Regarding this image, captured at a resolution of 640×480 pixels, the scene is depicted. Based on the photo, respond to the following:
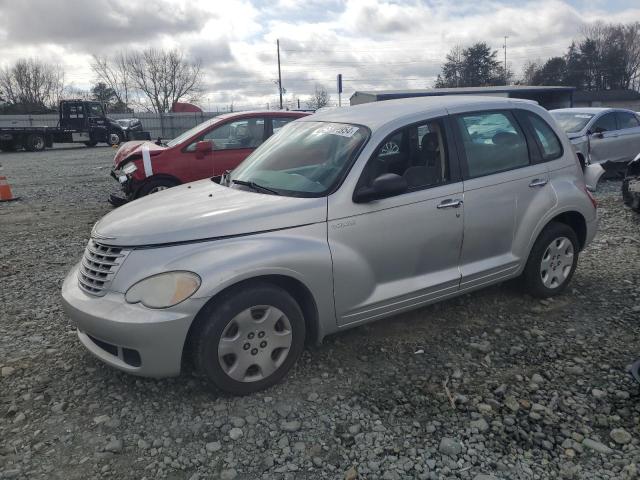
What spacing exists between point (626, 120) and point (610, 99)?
57828 millimetres

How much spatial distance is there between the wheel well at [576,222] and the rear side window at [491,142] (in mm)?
664

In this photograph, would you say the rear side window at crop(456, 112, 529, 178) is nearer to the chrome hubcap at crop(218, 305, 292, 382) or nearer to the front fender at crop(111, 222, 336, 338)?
the front fender at crop(111, 222, 336, 338)

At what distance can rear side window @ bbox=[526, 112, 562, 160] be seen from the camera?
4324 mm

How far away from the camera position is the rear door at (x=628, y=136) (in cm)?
1064

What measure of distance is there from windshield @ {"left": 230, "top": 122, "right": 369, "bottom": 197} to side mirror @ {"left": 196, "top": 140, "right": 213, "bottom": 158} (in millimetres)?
3861

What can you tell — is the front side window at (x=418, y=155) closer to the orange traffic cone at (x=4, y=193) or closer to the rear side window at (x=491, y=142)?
the rear side window at (x=491, y=142)

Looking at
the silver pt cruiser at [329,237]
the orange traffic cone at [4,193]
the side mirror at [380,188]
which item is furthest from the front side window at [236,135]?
the side mirror at [380,188]

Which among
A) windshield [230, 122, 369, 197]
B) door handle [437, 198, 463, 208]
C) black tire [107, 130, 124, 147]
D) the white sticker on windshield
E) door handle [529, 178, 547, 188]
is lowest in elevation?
door handle [437, 198, 463, 208]

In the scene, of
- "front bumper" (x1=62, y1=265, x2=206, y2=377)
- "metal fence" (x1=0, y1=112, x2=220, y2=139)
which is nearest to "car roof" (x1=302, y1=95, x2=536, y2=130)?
"front bumper" (x1=62, y1=265, x2=206, y2=377)

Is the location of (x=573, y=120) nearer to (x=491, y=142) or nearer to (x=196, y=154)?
(x=196, y=154)

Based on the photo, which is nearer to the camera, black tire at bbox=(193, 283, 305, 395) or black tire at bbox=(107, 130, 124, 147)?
black tire at bbox=(193, 283, 305, 395)

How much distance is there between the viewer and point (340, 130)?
12.5ft

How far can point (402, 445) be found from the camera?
8.95ft

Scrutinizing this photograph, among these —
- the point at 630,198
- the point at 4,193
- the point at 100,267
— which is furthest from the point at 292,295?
the point at 4,193
